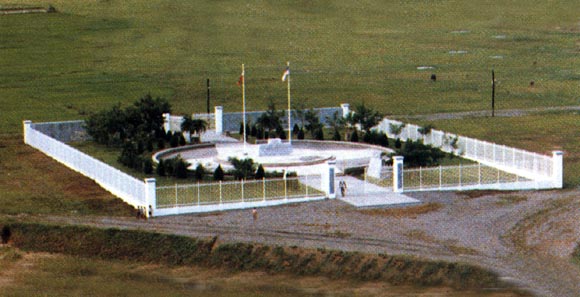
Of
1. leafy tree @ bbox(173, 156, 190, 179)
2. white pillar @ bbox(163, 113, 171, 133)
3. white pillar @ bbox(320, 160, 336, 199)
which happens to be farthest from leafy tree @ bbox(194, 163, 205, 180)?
white pillar @ bbox(163, 113, 171, 133)

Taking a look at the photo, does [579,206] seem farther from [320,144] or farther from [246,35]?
[246,35]

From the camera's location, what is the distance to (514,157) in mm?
58312

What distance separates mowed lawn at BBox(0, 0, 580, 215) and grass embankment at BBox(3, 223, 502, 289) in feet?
14.0

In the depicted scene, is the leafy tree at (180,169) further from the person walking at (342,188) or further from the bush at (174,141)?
the bush at (174,141)

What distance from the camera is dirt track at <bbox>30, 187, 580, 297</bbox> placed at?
43.8m

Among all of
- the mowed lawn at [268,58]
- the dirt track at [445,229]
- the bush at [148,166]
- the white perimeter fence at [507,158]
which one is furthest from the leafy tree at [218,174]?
the white perimeter fence at [507,158]

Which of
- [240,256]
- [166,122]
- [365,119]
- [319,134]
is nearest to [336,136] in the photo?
[319,134]

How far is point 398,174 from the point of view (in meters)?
54.0

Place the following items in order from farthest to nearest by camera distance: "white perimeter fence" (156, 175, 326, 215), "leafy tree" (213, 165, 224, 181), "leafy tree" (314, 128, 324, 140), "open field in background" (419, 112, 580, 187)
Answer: "leafy tree" (314, 128, 324, 140)
"open field in background" (419, 112, 580, 187)
"leafy tree" (213, 165, 224, 181)
"white perimeter fence" (156, 175, 326, 215)

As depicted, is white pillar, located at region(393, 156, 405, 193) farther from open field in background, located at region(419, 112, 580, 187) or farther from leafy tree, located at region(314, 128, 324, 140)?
leafy tree, located at region(314, 128, 324, 140)

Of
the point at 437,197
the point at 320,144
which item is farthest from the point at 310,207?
the point at 320,144

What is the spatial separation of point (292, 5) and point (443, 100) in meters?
A: 56.0

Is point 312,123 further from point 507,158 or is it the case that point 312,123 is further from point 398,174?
point 398,174

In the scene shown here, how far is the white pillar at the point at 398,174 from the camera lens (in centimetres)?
5392
